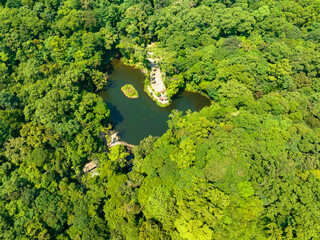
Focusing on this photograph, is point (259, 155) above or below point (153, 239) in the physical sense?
above

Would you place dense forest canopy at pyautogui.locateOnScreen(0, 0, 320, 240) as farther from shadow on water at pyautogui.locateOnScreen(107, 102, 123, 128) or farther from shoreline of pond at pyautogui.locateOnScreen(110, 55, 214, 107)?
shadow on water at pyautogui.locateOnScreen(107, 102, 123, 128)

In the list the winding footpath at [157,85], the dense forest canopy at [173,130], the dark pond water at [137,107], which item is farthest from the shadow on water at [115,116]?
the winding footpath at [157,85]

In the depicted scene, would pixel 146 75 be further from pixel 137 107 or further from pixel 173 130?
pixel 173 130

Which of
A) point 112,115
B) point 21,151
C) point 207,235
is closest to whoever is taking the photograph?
point 207,235

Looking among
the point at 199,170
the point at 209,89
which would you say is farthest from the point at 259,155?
the point at 209,89

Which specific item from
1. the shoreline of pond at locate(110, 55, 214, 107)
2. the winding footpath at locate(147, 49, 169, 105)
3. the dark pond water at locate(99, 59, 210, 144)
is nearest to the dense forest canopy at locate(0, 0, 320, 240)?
the shoreline of pond at locate(110, 55, 214, 107)

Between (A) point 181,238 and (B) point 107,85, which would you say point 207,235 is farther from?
(B) point 107,85
